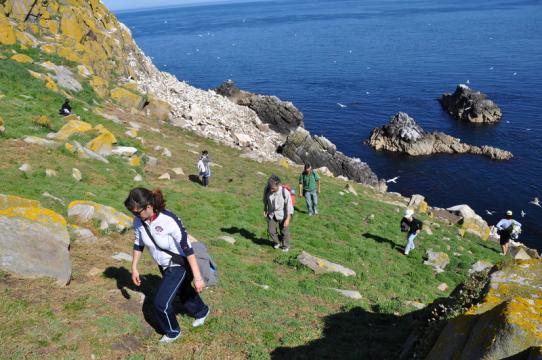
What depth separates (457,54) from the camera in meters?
114

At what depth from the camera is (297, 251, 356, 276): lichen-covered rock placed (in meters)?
13.9

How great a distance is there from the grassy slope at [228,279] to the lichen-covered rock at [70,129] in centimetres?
95

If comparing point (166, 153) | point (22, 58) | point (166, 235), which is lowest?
point (166, 153)

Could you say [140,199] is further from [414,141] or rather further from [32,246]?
[414,141]

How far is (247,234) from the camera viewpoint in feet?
55.3

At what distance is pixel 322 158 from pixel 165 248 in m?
39.7

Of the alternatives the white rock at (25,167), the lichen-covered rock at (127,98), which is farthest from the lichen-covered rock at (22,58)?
the white rock at (25,167)

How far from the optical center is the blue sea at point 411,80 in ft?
171

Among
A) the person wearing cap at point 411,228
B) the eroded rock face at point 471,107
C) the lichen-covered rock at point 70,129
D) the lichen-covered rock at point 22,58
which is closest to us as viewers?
the person wearing cap at point 411,228

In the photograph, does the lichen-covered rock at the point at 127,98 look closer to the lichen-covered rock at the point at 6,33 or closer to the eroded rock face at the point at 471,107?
the lichen-covered rock at the point at 6,33

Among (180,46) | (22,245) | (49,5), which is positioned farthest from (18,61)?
(180,46)

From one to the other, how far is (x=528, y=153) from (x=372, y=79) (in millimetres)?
44577

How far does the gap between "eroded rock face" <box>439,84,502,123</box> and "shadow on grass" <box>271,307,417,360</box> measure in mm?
70288

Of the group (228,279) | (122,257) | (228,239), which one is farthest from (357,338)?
(228,239)
